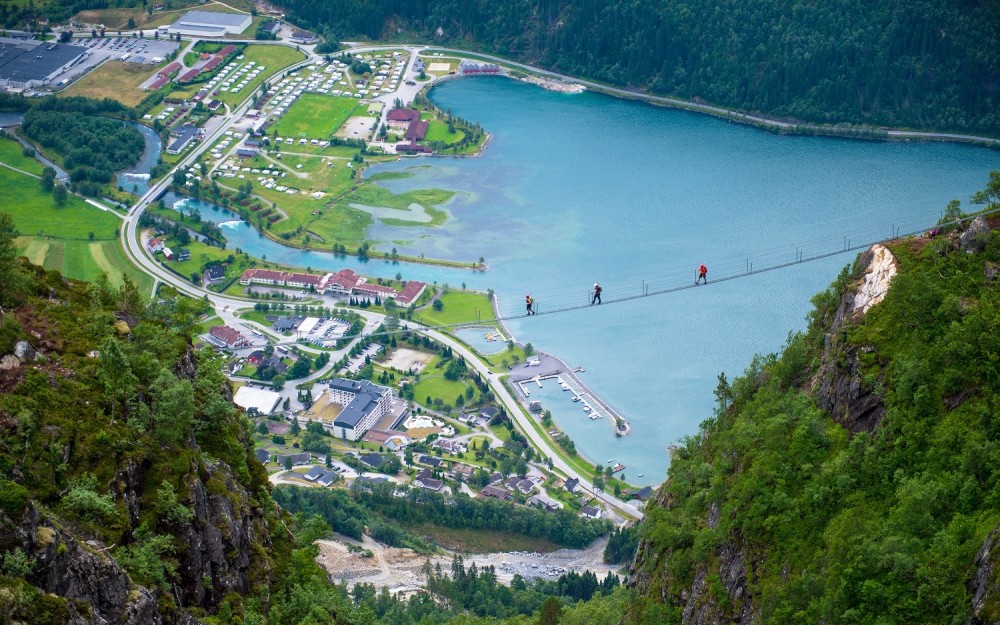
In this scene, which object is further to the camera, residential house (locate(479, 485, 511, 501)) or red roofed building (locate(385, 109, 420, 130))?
red roofed building (locate(385, 109, 420, 130))

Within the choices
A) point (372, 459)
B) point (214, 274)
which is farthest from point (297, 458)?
point (214, 274)

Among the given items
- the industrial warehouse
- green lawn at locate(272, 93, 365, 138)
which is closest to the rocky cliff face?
green lawn at locate(272, 93, 365, 138)

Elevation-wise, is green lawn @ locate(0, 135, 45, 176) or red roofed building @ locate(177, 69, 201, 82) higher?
red roofed building @ locate(177, 69, 201, 82)

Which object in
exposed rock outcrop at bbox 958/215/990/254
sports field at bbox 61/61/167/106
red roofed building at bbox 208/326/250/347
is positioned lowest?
red roofed building at bbox 208/326/250/347

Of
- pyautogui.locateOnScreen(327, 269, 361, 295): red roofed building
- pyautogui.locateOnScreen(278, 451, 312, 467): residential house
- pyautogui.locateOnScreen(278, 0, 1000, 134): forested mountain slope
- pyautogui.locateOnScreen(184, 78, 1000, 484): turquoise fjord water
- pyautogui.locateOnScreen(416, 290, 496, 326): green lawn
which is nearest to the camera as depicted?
pyautogui.locateOnScreen(278, 451, 312, 467): residential house

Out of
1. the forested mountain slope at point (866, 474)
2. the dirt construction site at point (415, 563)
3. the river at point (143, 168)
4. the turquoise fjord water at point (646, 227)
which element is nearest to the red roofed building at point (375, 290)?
the turquoise fjord water at point (646, 227)

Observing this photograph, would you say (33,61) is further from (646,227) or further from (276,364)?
(646,227)

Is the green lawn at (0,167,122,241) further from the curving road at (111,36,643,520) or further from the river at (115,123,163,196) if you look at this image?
the river at (115,123,163,196)

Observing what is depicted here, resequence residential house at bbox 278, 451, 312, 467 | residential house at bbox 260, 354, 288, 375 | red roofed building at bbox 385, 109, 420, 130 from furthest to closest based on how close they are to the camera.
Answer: red roofed building at bbox 385, 109, 420, 130, residential house at bbox 260, 354, 288, 375, residential house at bbox 278, 451, 312, 467
